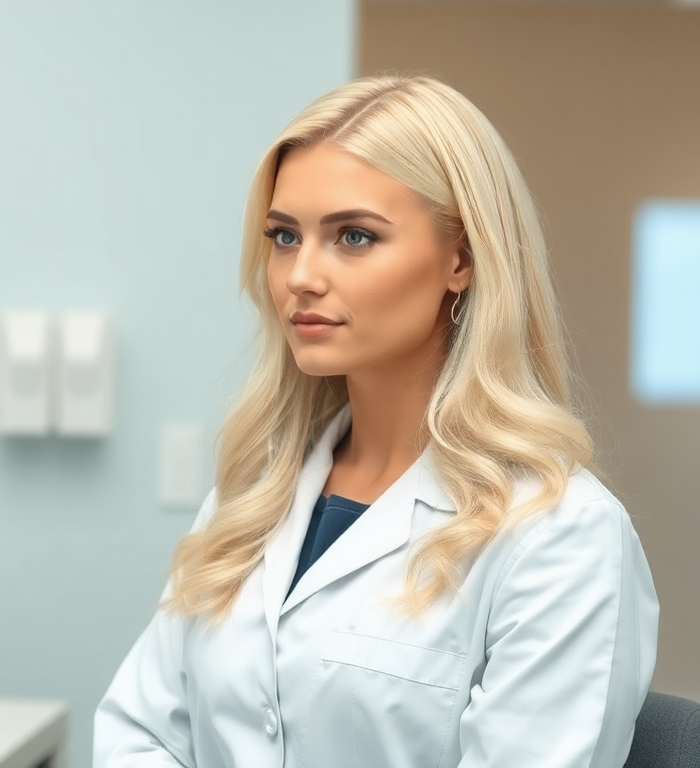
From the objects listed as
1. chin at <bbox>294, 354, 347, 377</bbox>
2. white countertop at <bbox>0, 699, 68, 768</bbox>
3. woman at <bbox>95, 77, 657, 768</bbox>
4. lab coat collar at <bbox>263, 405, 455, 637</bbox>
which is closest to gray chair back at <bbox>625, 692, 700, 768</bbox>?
woman at <bbox>95, 77, 657, 768</bbox>

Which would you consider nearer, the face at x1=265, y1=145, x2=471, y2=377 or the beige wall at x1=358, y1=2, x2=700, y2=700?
the face at x1=265, y1=145, x2=471, y2=377

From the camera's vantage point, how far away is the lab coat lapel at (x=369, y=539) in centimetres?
137

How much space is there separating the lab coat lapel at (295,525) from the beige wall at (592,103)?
3.07 m

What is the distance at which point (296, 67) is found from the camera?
2012 mm

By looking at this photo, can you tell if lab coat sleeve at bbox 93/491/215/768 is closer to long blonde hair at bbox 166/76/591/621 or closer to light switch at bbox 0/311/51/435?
long blonde hair at bbox 166/76/591/621

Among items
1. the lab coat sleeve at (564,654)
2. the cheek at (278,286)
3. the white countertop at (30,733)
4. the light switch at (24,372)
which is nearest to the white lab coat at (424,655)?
the lab coat sleeve at (564,654)

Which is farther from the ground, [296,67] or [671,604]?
[296,67]

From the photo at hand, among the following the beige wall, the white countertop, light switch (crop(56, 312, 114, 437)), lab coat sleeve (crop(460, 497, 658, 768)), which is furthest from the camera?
the beige wall

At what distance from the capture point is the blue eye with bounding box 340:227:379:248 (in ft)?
4.45


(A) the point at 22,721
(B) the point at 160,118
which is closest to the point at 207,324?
(B) the point at 160,118

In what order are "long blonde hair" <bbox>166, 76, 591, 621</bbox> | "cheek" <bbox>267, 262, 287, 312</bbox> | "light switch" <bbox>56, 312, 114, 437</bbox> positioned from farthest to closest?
"light switch" <bbox>56, 312, 114, 437</bbox> < "cheek" <bbox>267, 262, 287, 312</bbox> < "long blonde hair" <bbox>166, 76, 591, 621</bbox>

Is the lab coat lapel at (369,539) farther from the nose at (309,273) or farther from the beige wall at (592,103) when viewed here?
the beige wall at (592,103)

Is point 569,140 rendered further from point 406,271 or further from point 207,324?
point 406,271

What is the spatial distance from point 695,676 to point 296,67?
3360 millimetres
